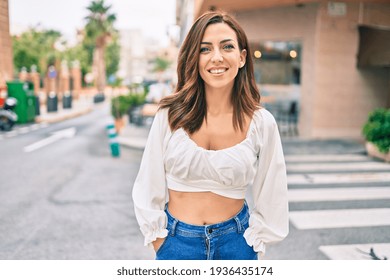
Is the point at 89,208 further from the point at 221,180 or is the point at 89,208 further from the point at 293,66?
the point at 293,66

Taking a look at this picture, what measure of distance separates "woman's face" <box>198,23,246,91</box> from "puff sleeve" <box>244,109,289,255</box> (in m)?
0.23

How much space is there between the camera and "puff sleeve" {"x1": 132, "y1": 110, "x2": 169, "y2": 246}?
1806 mm

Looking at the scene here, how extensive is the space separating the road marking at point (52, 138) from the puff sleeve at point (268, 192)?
27.9 ft

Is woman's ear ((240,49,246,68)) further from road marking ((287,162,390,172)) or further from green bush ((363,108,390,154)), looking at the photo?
road marking ((287,162,390,172))

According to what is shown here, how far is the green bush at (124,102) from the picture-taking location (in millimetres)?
14031

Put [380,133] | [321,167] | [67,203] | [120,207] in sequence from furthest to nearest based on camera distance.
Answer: [321,167] → [380,133] → [67,203] → [120,207]

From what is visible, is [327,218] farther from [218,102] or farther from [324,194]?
[218,102]

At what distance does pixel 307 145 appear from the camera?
9930 mm

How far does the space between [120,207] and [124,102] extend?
1014 cm

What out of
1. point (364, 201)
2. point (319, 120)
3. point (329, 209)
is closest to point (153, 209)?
point (364, 201)

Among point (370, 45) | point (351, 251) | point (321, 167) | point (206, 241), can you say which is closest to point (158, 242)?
point (206, 241)

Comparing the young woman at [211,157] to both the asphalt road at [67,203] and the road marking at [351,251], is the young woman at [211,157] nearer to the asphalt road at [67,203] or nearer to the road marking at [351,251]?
the road marking at [351,251]

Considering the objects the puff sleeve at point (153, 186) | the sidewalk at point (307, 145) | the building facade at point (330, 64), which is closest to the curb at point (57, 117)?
the sidewalk at point (307, 145)

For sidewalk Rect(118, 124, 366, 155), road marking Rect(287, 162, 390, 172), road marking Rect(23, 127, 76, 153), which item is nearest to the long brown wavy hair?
road marking Rect(287, 162, 390, 172)
